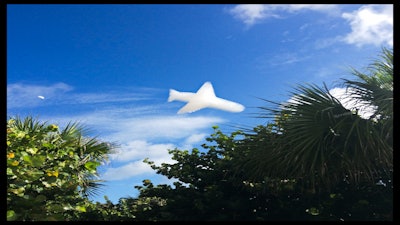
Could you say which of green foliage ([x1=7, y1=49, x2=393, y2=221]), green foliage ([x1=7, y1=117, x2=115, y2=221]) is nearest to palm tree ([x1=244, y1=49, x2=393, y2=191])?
green foliage ([x1=7, y1=49, x2=393, y2=221])

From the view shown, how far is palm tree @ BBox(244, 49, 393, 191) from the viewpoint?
19.6ft

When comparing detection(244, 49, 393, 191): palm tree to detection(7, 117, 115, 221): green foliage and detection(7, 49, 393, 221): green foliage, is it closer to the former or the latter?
detection(7, 49, 393, 221): green foliage

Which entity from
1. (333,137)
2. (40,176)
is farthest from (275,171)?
(40,176)

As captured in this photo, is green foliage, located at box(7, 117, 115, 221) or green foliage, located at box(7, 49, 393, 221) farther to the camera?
green foliage, located at box(7, 49, 393, 221)

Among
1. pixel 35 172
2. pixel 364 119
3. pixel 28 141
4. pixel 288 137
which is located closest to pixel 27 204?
pixel 35 172

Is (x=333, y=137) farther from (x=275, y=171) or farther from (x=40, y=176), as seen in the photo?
(x=40, y=176)

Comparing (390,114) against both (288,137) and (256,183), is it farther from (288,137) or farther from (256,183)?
(256,183)

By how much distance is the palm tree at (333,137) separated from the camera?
5.96m

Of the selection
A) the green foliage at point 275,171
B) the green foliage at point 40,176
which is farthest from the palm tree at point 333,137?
the green foliage at point 40,176

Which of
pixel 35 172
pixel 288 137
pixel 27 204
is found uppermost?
pixel 288 137

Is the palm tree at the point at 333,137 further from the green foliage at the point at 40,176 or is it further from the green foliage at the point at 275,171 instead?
the green foliage at the point at 40,176

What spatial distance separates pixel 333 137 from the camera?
6.09 metres

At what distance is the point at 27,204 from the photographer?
523 centimetres

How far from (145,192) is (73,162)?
2.30 m
